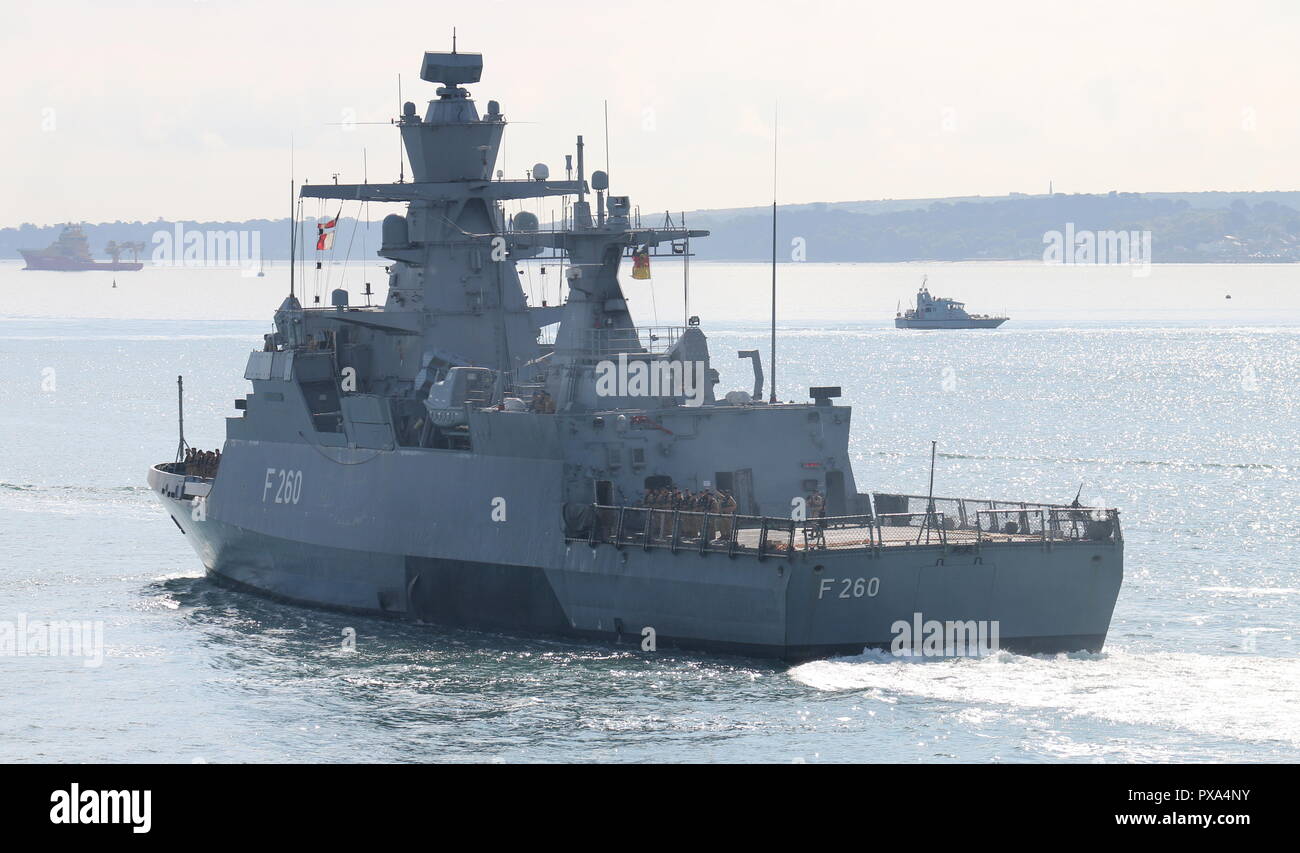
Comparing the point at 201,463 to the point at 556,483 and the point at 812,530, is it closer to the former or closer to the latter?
the point at 556,483

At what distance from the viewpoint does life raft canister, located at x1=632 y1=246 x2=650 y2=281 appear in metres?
31.8

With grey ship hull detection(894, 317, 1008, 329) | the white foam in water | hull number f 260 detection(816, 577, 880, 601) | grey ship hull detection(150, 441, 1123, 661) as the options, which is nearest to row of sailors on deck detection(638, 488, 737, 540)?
grey ship hull detection(150, 441, 1123, 661)

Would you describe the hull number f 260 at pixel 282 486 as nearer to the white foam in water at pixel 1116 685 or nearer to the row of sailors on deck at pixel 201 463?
the row of sailors on deck at pixel 201 463

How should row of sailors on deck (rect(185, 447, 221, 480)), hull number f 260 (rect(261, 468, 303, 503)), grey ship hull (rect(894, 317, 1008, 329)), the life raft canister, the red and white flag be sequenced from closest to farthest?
the life raft canister, hull number f 260 (rect(261, 468, 303, 503)), the red and white flag, row of sailors on deck (rect(185, 447, 221, 480)), grey ship hull (rect(894, 317, 1008, 329))

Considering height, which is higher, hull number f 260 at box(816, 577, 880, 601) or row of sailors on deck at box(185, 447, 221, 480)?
row of sailors on deck at box(185, 447, 221, 480)

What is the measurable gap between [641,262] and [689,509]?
18.6 feet

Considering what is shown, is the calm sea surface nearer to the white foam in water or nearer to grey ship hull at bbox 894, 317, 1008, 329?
the white foam in water

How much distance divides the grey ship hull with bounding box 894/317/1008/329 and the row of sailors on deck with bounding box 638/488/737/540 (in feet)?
415

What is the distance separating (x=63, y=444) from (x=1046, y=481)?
34742 mm

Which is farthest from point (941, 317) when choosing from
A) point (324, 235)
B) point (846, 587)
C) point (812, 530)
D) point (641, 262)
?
point (846, 587)

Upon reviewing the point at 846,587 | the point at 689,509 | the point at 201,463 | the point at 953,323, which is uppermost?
the point at 953,323

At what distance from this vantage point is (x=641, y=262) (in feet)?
105
